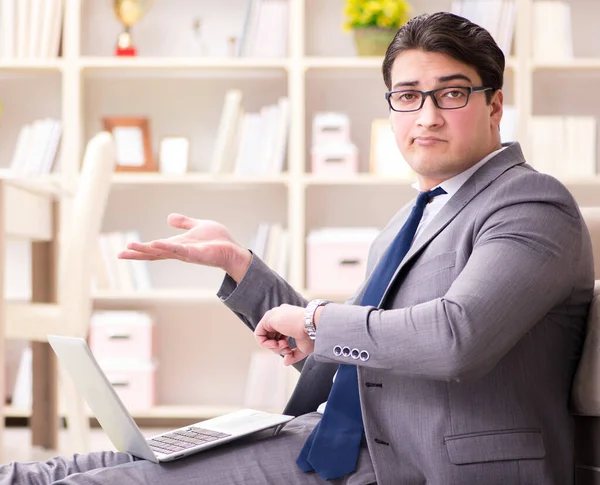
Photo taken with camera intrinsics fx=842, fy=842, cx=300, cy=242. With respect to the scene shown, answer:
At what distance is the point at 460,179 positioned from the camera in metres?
1.25

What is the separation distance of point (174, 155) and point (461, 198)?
245 centimetres

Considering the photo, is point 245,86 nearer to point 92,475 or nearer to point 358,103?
point 358,103

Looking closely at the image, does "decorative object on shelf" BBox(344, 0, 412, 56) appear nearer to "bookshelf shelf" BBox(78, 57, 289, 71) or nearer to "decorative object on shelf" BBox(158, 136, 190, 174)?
"bookshelf shelf" BBox(78, 57, 289, 71)

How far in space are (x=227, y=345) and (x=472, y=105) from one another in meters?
2.60

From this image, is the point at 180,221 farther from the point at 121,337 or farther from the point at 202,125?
the point at 202,125

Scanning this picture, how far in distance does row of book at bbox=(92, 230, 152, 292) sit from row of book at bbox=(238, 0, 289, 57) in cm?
91

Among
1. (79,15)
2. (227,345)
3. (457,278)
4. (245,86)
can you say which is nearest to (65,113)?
(79,15)

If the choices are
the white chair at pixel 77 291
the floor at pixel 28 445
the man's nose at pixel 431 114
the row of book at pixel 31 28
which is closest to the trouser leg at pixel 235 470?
the man's nose at pixel 431 114

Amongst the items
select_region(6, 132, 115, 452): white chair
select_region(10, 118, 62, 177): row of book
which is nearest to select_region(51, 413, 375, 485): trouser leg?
select_region(6, 132, 115, 452): white chair

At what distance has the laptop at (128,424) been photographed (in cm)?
110

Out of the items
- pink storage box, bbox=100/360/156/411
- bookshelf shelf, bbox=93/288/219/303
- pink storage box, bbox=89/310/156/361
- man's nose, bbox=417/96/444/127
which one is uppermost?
man's nose, bbox=417/96/444/127

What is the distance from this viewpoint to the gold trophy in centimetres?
347

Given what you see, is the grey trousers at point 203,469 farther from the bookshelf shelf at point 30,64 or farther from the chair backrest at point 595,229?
the bookshelf shelf at point 30,64

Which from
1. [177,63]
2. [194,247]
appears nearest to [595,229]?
[194,247]
